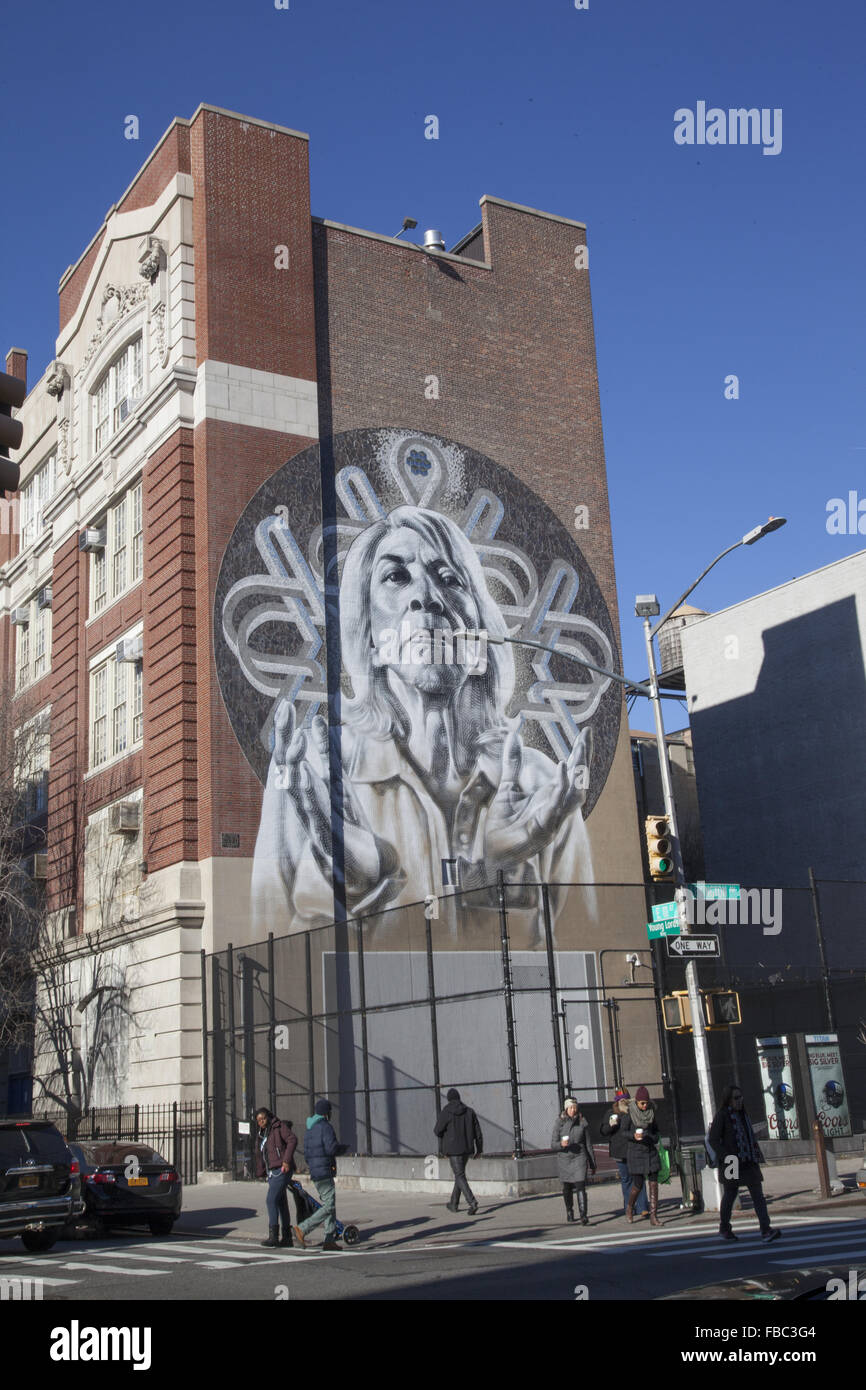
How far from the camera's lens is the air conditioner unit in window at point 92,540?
3762 cm

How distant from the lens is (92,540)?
3766 cm

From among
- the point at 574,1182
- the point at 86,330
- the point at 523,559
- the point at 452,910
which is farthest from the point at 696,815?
the point at 574,1182

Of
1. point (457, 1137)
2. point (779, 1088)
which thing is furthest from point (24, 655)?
point (457, 1137)

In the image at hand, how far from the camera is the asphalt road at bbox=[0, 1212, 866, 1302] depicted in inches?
461

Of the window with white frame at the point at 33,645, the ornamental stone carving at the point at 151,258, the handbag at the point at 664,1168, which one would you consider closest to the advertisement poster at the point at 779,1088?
the handbag at the point at 664,1168

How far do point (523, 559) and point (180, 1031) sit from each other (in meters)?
15.7

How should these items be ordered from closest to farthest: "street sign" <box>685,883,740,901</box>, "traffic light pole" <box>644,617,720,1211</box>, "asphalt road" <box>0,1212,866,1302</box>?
"asphalt road" <box>0,1212,866,1302</box>
"traffic light pole" <box>644,617,720,1211</box>
"street sign" <box>685,883,740,901</box>

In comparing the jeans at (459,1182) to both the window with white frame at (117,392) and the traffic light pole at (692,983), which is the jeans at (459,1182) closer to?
the traffic light pole at (692,983)

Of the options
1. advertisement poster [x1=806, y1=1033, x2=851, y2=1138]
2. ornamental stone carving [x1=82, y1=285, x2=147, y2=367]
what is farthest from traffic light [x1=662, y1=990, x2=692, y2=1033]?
ornamental stone carving [x1=82, y1=285, x2=147, y2=367]

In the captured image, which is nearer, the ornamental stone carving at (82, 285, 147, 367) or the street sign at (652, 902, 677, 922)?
the street sign at (652, 902, 677, 922)

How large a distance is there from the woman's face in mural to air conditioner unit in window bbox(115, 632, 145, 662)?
5.72 meters

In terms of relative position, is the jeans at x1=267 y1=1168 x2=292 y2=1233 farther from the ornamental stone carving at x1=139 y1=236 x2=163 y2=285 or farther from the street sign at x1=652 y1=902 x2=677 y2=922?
the ornamental stone carving at x1=139 y1=236 x2=163 y2=285

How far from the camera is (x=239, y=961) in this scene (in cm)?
2939

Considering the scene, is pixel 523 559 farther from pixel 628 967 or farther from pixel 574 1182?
pixel 574 1182
